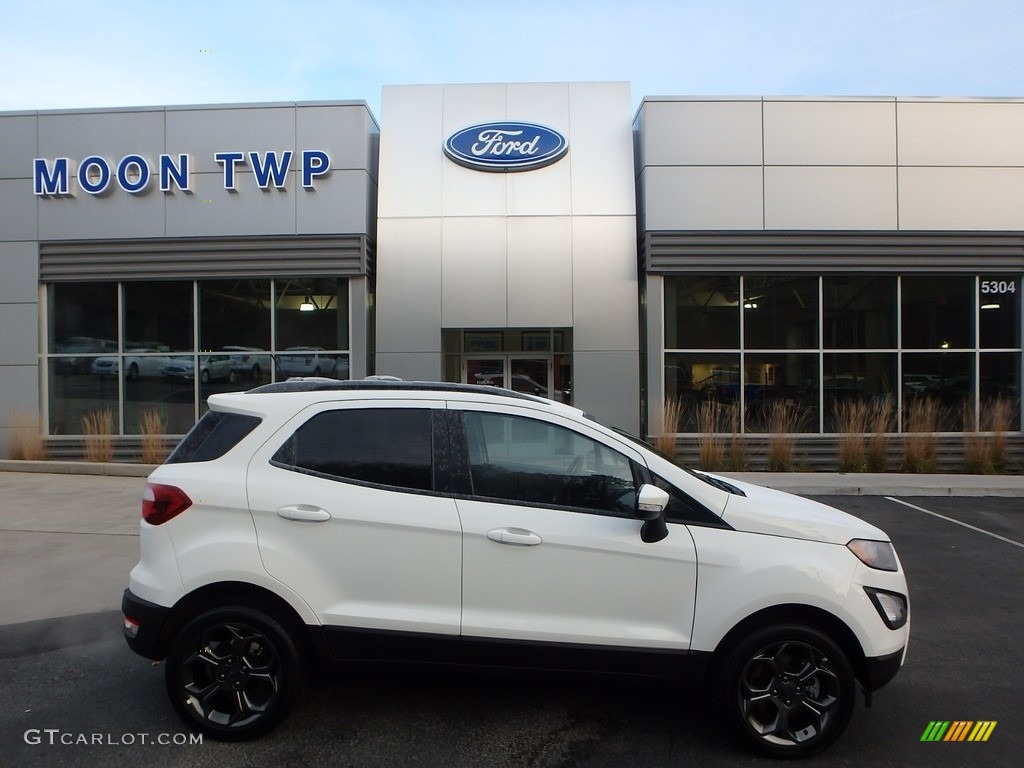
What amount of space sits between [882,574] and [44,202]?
629 inches

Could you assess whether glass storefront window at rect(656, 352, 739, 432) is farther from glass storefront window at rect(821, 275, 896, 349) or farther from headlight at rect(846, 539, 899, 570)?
headlight at rect(846, 539, 899, 570)

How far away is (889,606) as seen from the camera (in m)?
3.40

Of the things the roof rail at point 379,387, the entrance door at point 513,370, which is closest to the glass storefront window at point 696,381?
the entrance door at point 513,370

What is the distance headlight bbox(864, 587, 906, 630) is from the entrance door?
11.1 meters

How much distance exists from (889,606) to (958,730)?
2.86 ft

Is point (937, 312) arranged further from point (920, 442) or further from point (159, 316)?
point (159, 316)

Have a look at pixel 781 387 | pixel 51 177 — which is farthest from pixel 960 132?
pixel 51 177

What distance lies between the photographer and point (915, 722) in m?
3.69

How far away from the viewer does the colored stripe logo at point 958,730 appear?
3.53 meters

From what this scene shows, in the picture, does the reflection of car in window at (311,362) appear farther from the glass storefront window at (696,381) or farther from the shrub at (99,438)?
the glass storefront window at (696,381)

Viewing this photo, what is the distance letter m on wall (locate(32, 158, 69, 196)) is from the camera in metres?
13.8

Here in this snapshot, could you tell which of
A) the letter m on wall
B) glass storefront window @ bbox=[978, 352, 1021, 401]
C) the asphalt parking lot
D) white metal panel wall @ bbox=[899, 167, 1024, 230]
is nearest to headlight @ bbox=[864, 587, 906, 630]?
the asphalt parking lot

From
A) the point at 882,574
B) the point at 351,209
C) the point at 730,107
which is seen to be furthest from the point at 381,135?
the point at 882,574

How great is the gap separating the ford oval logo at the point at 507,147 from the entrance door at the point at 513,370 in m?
3.76
